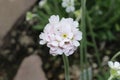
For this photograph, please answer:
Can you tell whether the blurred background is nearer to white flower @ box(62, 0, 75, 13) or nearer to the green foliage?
the green foliage

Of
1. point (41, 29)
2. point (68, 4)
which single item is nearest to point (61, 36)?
point (68, 4)

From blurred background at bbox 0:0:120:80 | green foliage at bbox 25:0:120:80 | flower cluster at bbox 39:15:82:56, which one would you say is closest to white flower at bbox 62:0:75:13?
blurred background at bbox 0:0:120:80

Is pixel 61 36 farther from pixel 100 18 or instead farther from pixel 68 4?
pixel 100 18

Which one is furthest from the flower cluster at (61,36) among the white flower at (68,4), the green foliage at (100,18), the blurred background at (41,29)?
the green foliage at (100,18)

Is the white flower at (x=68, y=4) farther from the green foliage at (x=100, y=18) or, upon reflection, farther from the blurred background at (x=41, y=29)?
the green foliage at (x=100, y=18)

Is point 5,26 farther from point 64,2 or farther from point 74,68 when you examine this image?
point 64,2
